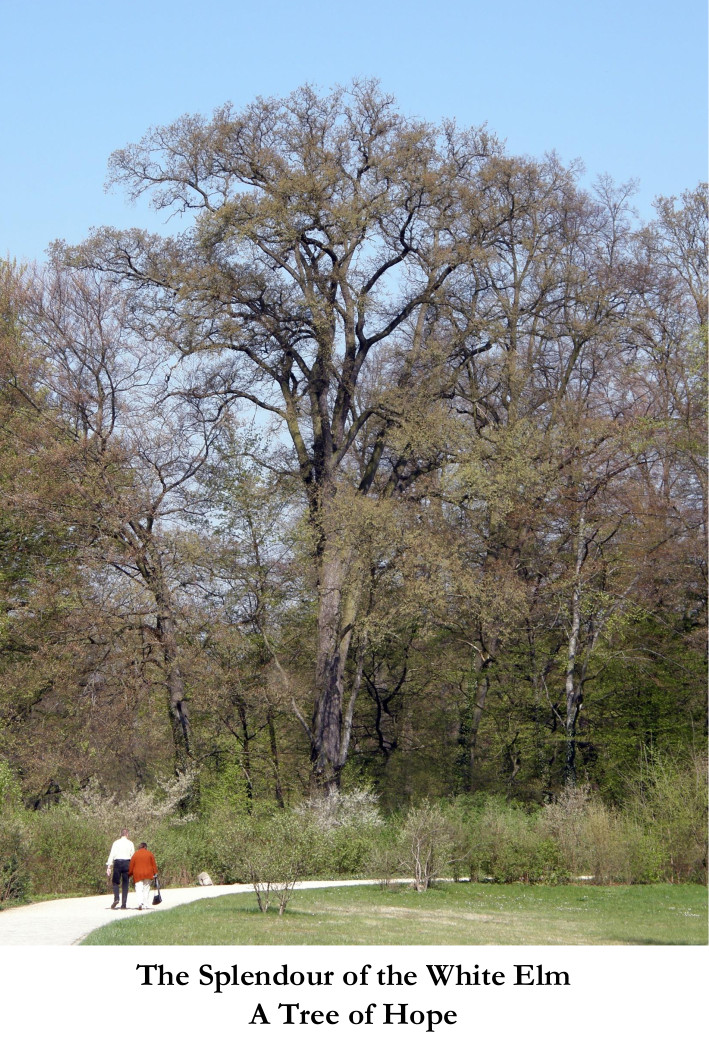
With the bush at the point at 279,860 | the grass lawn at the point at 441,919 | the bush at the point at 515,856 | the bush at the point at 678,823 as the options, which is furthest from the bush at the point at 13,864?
the bush at the point at 678,823

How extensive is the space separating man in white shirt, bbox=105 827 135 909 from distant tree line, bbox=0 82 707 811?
468 inches

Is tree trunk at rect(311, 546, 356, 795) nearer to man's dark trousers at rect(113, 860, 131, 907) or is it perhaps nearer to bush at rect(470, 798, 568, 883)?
bush at rect(470, 798, 568, 883)

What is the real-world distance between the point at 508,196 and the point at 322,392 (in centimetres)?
850

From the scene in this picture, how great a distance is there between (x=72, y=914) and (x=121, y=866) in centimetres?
151

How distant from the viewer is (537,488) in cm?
3338

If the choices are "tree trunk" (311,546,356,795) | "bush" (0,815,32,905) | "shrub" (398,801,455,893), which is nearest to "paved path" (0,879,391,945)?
"bush" (0,815,32,905)

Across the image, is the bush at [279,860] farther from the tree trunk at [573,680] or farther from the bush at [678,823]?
the tree trunk at [573,680]

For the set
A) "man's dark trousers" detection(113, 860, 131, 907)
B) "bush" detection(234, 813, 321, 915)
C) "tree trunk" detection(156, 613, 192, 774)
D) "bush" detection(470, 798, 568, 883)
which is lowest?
"bush" detection(470, 798, 568, 883)

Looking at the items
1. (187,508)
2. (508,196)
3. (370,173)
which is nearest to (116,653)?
(187,508)

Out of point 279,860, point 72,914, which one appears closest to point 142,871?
point 72,914

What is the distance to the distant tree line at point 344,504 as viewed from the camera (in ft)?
106

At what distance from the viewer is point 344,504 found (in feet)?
103

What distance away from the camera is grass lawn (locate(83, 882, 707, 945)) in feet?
46.2

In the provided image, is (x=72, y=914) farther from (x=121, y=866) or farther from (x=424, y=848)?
(x=424, y=848)
